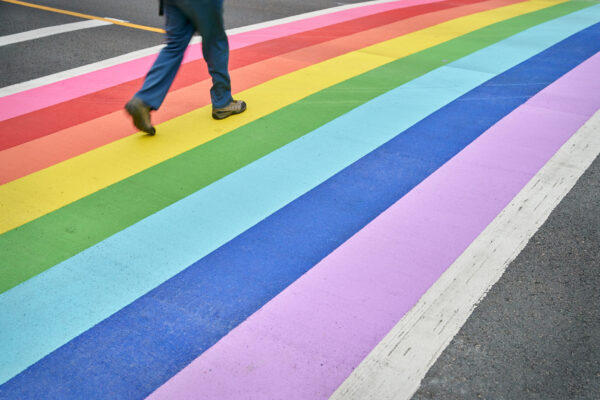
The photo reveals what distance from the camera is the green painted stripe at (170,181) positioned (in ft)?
12.0

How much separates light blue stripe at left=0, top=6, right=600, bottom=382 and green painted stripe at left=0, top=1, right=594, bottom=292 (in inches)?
4.1

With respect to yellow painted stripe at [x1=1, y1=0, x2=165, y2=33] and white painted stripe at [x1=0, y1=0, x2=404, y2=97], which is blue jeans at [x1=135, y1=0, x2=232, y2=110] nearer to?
white painted stripe at [x1=0, y1=0, x2=404, y2=97]

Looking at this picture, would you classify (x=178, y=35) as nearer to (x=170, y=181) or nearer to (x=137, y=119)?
(x=137, y=119)

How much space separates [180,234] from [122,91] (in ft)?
10.2

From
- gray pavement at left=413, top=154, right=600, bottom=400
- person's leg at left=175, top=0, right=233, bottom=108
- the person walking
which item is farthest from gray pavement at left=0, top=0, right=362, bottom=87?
gray pavement at left=413, top=154, right=600, bottom=400

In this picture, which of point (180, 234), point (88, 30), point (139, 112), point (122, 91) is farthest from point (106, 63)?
point (180, 234)

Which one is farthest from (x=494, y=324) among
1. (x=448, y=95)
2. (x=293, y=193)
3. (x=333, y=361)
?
(x=448, y=95)

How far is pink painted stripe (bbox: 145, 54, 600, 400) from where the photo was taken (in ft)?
8.89

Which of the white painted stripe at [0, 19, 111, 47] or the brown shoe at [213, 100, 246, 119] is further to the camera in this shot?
the white painted stripe at [0, 19, 111, 47]

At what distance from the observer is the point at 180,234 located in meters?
3.81

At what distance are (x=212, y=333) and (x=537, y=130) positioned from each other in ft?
11.3

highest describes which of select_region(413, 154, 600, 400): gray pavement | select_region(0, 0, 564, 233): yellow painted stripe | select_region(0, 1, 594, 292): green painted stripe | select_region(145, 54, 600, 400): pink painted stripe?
select_region(0, 0, 564, 233): yellow painted stripe

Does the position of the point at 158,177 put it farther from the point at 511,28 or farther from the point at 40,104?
the point at 511,28

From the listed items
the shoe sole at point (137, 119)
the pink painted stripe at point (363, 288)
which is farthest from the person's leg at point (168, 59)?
the pink painted stripe at point (363, 288)
